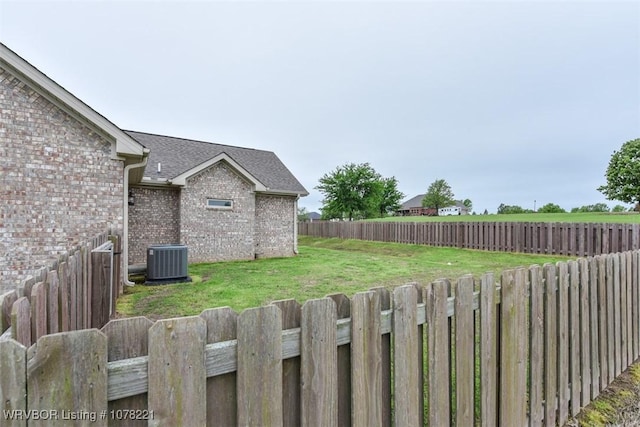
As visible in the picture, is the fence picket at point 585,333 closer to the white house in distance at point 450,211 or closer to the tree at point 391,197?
the tree at point 391,197

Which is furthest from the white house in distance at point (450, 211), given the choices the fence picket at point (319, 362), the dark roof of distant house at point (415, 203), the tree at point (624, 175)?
the fence picket at point (319, 362)

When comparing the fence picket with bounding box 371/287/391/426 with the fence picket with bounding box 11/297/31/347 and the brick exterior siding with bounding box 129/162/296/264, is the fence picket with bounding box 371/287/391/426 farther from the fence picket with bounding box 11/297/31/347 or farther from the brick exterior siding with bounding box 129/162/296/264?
the brick exterior siding with bounding box 129/162/296/264

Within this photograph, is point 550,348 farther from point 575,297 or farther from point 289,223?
point 289,223

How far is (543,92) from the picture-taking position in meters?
17.7

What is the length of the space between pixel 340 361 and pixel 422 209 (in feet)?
233

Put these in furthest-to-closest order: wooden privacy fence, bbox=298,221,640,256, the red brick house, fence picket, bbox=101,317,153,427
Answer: wooden privacy fence, bbox=298,221,640,256 < the red brick house < fence picket, bbox=101,317,153,427

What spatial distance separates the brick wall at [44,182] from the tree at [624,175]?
4372 centimetres

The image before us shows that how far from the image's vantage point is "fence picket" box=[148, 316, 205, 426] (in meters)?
1.07

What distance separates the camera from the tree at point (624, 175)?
31125 mm

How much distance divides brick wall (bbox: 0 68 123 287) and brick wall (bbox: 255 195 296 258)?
22.1ft

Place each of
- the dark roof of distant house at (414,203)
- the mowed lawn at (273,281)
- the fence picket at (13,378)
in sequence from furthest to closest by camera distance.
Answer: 1. the dark roof of distant house at (414,203)
2. the mowed lawn at (273,281)
3. the fence picket at (13,378)

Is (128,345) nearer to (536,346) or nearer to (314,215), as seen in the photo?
(536,346)

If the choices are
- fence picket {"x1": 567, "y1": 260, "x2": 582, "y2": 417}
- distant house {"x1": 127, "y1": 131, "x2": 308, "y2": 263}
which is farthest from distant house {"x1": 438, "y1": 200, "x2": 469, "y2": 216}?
fence picket {"x1": 567, "y1": 260, "x2": 582, "y2": 417}

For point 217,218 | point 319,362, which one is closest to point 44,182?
point 217,218
